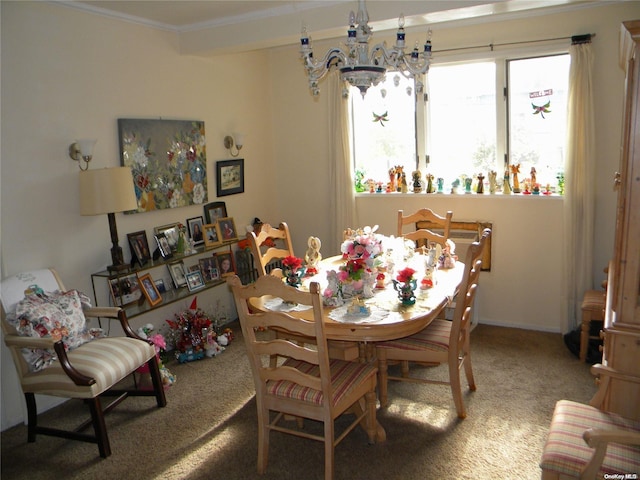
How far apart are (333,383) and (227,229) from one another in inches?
103

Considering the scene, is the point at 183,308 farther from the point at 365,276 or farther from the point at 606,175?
the point at 606,175

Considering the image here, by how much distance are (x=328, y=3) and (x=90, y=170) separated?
1993mm

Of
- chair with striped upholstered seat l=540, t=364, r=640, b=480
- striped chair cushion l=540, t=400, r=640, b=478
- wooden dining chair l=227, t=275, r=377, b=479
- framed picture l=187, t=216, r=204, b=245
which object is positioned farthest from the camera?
framed picture l=187, t=216, r=204, b=245

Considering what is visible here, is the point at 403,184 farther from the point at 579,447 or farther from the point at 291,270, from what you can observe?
the point at 579,447

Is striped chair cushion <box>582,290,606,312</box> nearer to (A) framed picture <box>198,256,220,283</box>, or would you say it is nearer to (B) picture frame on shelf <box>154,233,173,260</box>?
(A) framed picture <box>198,256,220,283</box>

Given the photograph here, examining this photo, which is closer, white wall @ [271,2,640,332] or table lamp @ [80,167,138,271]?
table lamp @ [80,167,138,271]

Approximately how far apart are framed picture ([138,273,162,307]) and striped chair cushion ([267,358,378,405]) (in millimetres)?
1535

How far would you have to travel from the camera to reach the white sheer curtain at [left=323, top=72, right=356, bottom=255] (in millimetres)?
5113

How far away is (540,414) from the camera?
3.18 m

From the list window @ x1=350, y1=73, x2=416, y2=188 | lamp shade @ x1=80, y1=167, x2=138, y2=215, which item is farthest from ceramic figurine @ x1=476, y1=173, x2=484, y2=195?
lamp shade @ x1=80, y1=167, x2=138, y2=215

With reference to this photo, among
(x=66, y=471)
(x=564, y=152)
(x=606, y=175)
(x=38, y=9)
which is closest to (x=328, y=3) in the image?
(x=38, y=9)

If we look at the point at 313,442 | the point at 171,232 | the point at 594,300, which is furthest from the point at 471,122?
the point at 313,442

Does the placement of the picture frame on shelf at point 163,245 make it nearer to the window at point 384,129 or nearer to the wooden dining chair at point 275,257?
the wooden dining chair at point 275,257

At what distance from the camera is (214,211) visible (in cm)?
489
